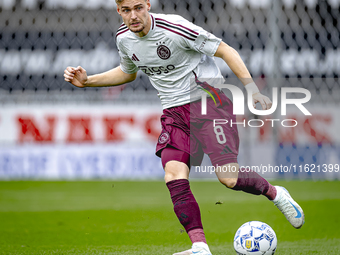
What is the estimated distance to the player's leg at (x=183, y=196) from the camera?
2.92 m

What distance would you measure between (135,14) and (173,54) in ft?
1.28

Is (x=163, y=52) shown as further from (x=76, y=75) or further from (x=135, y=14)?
(x=76, y=75)

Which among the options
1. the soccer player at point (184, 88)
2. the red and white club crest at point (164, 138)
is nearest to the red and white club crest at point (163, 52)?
the soccer player at point (184, 88)

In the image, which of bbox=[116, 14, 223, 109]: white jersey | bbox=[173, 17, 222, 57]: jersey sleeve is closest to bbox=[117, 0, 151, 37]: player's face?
bbox=[116, 14, 223, 109]: white jersey

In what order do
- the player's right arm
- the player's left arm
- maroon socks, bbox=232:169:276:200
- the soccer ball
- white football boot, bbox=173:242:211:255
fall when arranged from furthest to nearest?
the player's right arm < maroon socks, bbox=232:169:276:200 < the player's left arm < the soccer ball < white football boot, bbox=173:242:211:255

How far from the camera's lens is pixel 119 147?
9195 mm

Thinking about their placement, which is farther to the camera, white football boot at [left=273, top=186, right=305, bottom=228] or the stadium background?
the stadium background

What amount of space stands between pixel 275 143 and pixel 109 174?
10.2 feet

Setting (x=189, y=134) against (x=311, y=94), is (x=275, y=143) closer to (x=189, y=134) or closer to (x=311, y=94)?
(x=311, y=94)

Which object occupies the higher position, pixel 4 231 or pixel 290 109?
pixel 290 109

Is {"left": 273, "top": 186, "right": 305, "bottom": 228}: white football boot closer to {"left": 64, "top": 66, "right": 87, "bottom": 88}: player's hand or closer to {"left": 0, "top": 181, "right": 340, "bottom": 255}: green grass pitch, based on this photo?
{"left": 0, "top": 181, "right": 340, "bottom": 255}: green grass pitch

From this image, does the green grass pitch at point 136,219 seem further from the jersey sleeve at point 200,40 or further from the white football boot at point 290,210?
the jersey sleeve at point 200,40

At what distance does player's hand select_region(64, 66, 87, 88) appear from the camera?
349 cm

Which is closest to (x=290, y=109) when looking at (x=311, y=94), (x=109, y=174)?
(x=311, y=94)
